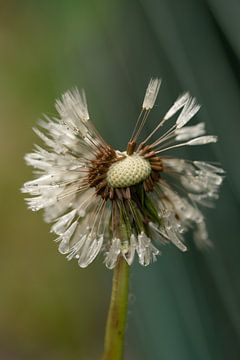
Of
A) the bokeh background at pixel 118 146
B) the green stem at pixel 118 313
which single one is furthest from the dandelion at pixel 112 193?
the bokeh background at pixel 118 146

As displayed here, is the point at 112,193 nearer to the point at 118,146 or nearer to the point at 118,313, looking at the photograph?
the point at 118,313

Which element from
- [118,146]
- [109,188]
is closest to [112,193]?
[109,188]

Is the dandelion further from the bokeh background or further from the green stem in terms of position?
the bokeh background

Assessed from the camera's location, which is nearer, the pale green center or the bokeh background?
the pale green center

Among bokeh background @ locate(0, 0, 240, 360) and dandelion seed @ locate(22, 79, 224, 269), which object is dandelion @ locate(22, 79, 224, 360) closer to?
A: dandelion seed @ locate(22, 79, 224, 269)

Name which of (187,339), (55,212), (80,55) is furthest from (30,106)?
(55,212)

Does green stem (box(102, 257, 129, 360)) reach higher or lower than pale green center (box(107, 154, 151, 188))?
lower

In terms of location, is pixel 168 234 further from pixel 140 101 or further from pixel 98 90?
pixel 98 90

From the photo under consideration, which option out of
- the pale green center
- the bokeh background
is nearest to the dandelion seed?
the pale green center
